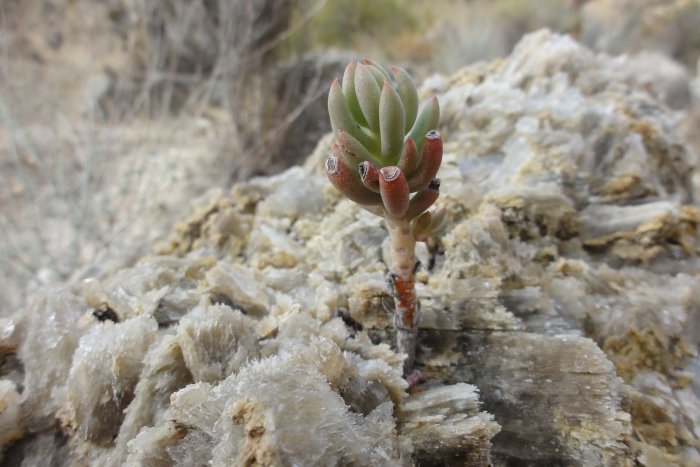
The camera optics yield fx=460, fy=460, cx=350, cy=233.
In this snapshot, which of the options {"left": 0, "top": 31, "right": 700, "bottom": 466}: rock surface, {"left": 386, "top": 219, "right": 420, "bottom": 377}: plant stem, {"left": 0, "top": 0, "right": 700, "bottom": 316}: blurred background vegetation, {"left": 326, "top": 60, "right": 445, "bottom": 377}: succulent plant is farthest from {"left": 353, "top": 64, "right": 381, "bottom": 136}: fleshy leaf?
{"left": 0, "top": 0, "right": 700, "bottom": 316}: blurred background vegetation

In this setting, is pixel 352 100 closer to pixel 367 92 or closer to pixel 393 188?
pixel 367 92

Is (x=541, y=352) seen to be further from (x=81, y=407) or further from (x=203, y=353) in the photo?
(x=81, y=407)

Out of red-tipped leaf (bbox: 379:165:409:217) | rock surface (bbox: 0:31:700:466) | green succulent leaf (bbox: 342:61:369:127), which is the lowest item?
rock surface (bbox: 0:31:700:466)

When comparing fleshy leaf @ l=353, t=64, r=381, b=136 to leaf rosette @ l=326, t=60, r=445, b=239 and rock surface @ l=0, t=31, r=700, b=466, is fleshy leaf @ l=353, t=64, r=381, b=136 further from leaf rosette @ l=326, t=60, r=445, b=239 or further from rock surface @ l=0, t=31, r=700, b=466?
rock surface @ l=0, t=31, r=700, b=466

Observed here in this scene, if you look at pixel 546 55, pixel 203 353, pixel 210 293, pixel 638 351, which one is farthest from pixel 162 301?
pixel 546 55

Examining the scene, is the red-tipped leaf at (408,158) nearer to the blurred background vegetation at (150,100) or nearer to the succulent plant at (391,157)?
the succulent plant at (391,157)

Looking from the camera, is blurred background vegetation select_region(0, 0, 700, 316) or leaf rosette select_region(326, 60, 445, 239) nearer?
leaf rosette select_region(326, 60, 445, 239)
